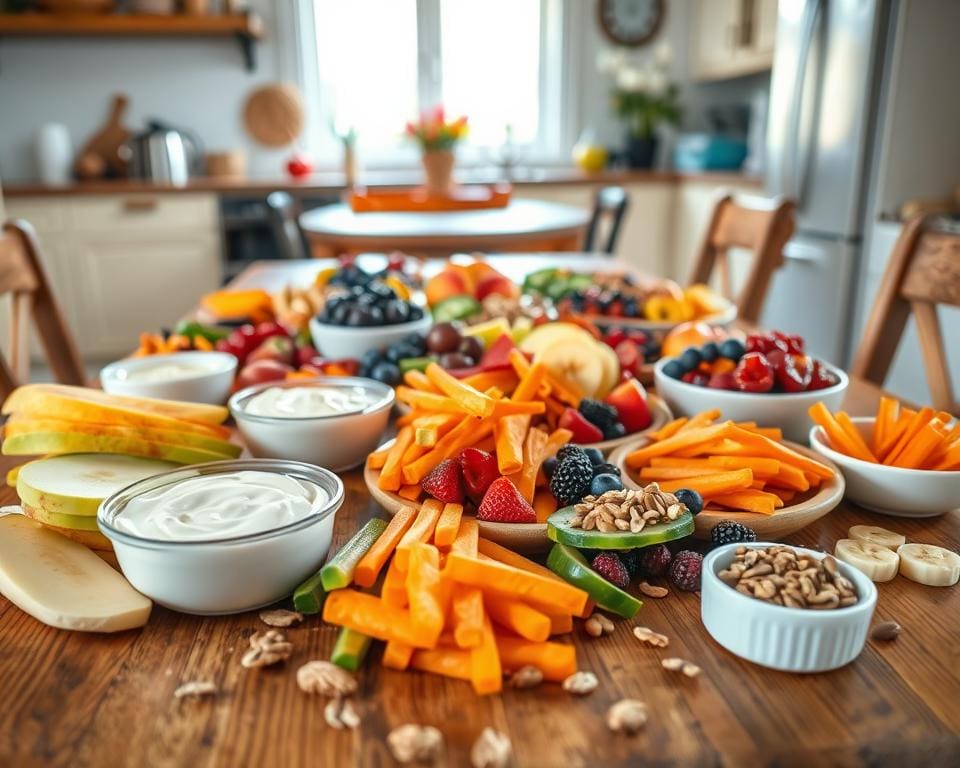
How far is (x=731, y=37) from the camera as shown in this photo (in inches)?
188

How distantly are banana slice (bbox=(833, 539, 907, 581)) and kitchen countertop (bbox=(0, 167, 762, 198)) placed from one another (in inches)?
143

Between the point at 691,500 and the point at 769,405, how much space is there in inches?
12.7

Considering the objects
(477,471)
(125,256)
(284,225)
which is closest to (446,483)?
(477,471)

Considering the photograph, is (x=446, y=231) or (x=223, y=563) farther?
(x=446, y=231)

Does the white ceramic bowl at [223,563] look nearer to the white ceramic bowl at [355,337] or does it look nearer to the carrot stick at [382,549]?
the carrot stick at [382,549]

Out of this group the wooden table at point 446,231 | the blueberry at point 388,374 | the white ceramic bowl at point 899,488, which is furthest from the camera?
the wooden table at point 446,231

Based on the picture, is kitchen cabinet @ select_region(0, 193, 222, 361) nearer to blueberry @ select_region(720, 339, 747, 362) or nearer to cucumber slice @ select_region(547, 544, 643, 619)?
blueberry @ select_region(720, 339, 747, 362)

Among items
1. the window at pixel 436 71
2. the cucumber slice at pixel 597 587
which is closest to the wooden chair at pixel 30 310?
the cucumber slice at pixel 597 587

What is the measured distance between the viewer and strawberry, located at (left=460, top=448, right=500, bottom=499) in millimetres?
813

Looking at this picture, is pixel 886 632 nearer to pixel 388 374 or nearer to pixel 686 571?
pixel 686 571

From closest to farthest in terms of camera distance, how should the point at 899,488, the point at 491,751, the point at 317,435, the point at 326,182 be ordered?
the point at 491,751 → the point at 899,488 → the point at 317,435 → the point at 326,182

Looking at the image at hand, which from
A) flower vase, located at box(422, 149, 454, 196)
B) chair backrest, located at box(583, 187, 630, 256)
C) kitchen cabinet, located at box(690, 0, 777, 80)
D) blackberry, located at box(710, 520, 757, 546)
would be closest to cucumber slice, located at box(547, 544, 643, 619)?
blackberry, located at box(710, 520, 757, 546)

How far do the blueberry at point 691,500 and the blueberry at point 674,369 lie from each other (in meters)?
0.39

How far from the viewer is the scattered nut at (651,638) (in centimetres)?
66
